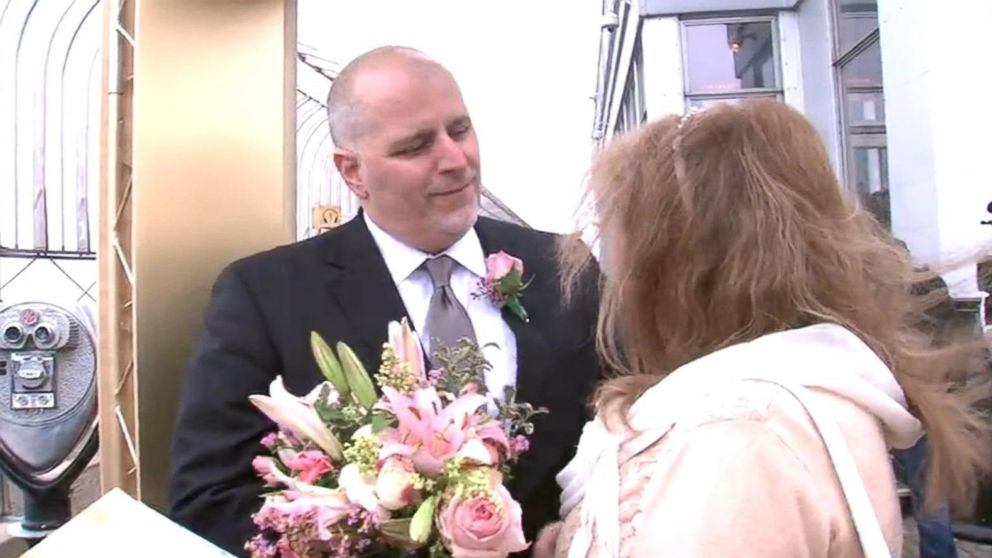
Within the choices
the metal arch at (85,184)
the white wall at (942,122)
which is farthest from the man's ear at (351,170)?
the metal arch at (85,184)

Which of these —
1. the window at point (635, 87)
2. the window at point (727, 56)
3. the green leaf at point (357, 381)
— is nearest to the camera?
the green leaf at point (357, 381)

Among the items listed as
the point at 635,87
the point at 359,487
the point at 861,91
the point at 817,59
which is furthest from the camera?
the point at 635,87

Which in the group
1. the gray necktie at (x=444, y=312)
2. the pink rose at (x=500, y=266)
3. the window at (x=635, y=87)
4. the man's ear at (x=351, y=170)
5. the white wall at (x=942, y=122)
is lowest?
the gray necktie at (x=444, y=312)

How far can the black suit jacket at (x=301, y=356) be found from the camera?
146 cm

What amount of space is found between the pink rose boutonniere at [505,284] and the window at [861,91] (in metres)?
2.16

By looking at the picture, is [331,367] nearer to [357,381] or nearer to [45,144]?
[357,381]

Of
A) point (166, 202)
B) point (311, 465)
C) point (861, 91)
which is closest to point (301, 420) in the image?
point (311, 465)

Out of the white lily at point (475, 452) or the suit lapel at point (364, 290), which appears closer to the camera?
the white lily at point (475, 452)

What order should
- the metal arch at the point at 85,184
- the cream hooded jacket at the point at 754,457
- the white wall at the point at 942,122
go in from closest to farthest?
the cream hooded jacket at the point at 754,457
the white wall at the point at 942,122
the metal arch at the point at 85,184

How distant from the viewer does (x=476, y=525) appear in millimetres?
883

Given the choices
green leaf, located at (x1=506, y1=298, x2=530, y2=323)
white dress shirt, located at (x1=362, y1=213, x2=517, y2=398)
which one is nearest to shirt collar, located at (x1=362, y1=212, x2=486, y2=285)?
white dress shirt, located at (x1=362, y1=213, x2=517, y2=398)

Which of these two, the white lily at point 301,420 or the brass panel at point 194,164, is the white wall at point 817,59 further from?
the white lily at point 301,420

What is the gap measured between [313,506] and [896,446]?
2.01ft

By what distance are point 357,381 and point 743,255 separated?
0.44 m
